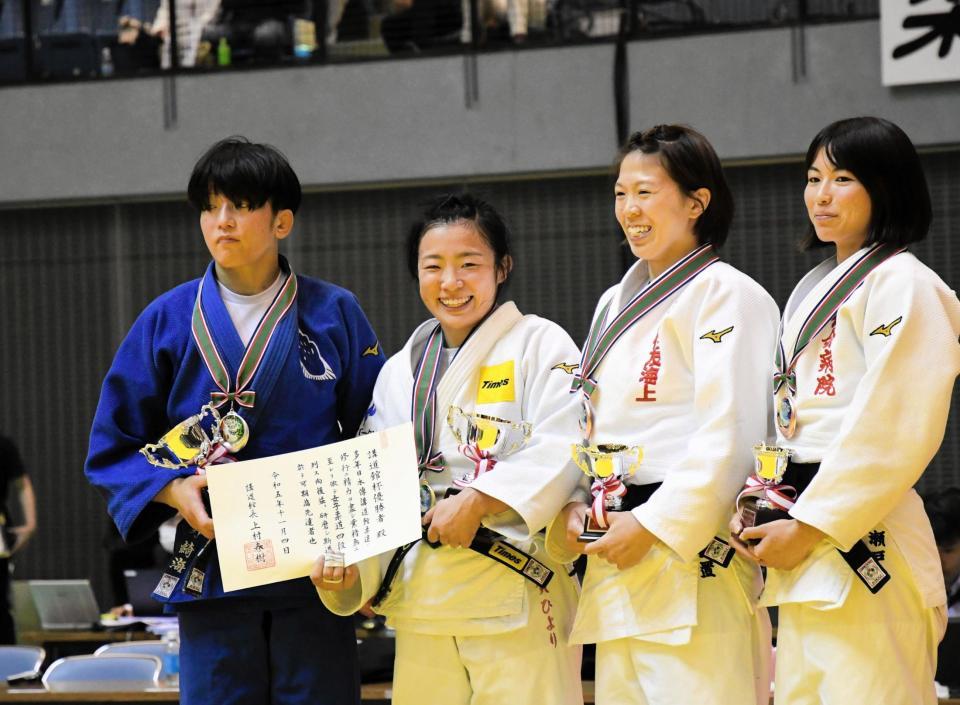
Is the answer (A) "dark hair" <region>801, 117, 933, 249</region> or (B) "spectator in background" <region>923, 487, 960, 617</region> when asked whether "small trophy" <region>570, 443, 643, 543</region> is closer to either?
(A) "dark hair" <region>801, 117, 933, 249</region>

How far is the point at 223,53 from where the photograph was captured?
902cm

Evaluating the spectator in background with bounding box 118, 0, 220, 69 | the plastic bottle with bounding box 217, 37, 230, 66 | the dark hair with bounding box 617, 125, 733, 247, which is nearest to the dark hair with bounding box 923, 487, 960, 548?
the dark hair with bounding box 617, 125, 733, 247

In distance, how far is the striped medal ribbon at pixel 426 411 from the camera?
2936 millimetres

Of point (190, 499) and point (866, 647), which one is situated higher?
point (190, 499)

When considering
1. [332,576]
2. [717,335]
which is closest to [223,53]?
[332,576]

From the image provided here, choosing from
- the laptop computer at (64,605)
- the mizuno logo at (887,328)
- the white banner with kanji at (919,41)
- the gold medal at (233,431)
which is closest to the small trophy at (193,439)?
the gold medal at (233,431)

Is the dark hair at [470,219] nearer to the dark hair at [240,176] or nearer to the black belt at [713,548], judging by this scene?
the dark hair at [240,176]

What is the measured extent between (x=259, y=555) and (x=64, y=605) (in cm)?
446

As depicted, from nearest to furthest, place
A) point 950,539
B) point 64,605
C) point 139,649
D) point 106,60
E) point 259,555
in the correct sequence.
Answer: point 259,555, point 950,539, point 139,649, point 64,605, point 106,60

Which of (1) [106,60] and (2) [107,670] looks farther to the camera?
(1) [106,60]

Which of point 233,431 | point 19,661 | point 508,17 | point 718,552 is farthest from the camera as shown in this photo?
point 508,17

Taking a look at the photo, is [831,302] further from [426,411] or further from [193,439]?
[193,439]

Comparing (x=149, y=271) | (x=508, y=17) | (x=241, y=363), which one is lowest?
(x=241, y=363)

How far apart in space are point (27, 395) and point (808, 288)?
26.4ft
